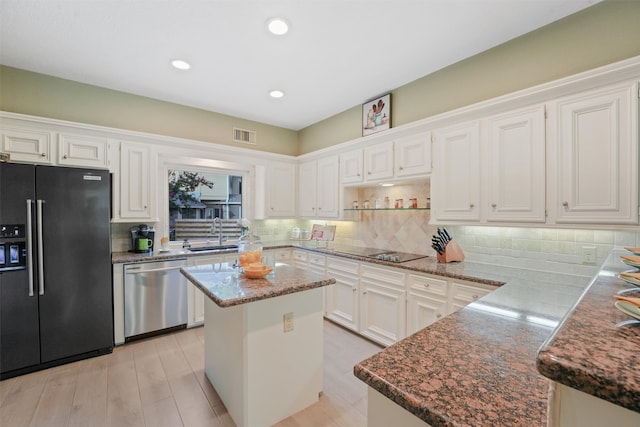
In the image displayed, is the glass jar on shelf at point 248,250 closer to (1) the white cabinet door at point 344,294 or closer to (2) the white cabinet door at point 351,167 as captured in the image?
(1) the white cabinet door at point 344,294

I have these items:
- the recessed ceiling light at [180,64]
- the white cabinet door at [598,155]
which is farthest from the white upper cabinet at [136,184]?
the white cabinet door at [598,155]

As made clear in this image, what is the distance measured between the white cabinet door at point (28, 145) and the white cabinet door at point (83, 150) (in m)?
0.10

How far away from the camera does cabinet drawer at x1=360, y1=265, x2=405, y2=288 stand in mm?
2649

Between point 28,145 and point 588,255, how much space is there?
16.4ft

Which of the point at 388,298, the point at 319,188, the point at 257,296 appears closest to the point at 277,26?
the point at 257,296

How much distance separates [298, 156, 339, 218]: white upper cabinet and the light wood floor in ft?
6.24

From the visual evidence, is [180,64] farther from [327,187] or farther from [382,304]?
[382,304]

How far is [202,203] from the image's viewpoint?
4.01 meters

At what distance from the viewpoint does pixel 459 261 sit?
2639mm

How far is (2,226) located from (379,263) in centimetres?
330

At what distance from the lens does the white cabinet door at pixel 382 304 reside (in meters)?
2.65

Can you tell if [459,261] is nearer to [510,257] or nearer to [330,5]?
[510,257]

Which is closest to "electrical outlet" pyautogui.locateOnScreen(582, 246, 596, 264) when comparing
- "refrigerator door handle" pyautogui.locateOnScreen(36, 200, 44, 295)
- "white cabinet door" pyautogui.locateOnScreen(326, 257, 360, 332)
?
"white cabinet door" pyautogui.locateOnScreen(326, 257, 360, 332)

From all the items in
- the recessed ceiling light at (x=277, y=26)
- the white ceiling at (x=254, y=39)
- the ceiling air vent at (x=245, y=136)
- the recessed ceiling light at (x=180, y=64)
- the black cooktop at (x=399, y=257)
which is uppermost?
the white ceiling at (x=254, y=39)
